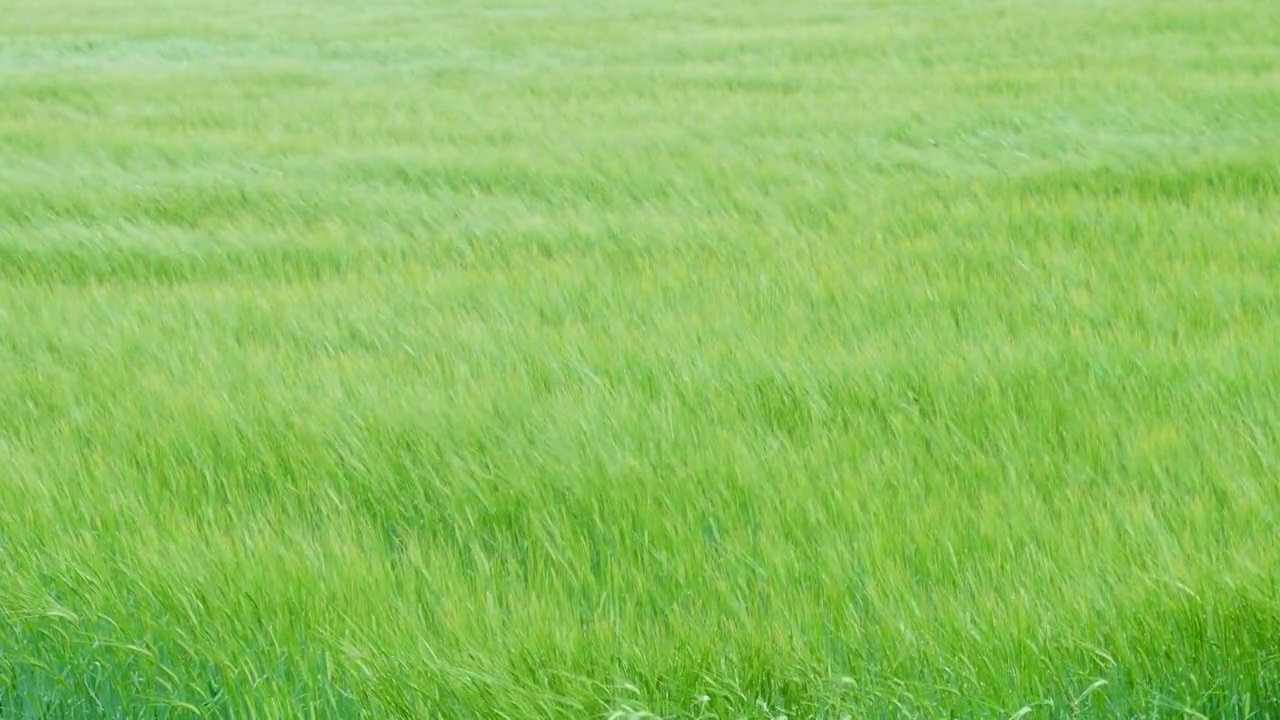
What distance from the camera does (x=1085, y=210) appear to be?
16.5ft

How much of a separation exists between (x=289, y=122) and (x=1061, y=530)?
6.79 m

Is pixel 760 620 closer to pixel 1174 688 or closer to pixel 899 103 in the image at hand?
pixel 1174 688

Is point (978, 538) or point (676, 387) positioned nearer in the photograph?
point (978, 538)

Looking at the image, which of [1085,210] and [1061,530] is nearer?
[1061,530]

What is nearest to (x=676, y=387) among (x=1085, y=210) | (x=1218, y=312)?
(x=1218, y=312)

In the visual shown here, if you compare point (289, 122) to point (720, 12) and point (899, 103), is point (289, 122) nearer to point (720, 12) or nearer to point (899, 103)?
point (899, 103)

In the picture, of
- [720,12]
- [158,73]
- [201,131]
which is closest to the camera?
[201,131]

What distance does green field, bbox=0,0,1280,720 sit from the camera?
1.88m

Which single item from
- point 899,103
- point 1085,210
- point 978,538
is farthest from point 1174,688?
point 899,103

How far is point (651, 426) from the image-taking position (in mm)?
2811

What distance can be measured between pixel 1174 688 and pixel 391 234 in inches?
156

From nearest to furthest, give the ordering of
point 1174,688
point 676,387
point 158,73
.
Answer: point 1174,688 < point 676,387 < point 158,73

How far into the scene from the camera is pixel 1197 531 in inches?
86.6

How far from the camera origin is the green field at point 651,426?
74.1 inches
